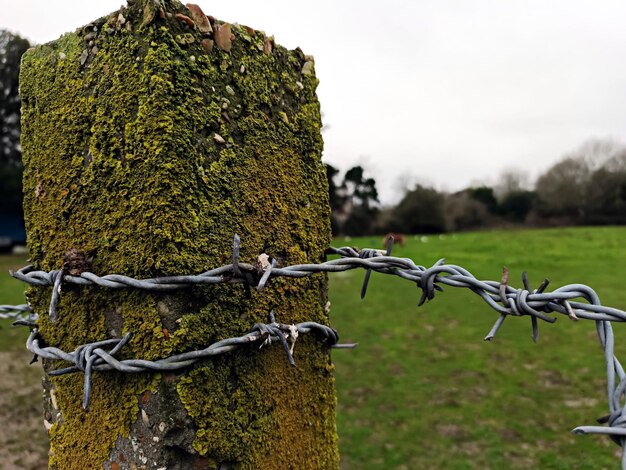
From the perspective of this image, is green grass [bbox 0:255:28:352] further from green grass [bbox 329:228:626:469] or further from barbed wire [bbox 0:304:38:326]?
green grass [bbox 329:228:626:469]

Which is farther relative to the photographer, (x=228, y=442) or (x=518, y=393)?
(x=518, y=393)

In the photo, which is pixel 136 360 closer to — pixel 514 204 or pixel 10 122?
pixel 10 122

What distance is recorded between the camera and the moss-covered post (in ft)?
4.26

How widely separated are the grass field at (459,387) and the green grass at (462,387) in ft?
0.04

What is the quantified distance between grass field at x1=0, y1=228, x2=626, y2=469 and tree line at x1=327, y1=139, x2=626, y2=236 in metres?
16.8

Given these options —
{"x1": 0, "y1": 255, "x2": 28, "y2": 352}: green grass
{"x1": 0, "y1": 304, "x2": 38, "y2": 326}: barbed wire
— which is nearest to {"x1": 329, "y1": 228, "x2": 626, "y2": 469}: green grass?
{"x1": 0, "y1": 304, "x2": 38, "y2": 326}: barbed wire

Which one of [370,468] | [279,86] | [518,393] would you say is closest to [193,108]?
[279,86]

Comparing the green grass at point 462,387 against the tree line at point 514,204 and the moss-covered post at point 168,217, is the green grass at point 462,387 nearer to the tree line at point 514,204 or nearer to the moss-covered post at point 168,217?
the moss-covered post at point 168,217

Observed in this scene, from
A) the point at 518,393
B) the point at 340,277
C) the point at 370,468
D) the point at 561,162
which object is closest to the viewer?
the point at 370,468

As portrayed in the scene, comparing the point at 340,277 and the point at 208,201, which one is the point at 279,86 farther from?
the point at 340,277

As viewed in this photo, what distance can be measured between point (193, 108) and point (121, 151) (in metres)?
0.22

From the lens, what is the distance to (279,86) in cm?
157

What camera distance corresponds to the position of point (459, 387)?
22.5 feet

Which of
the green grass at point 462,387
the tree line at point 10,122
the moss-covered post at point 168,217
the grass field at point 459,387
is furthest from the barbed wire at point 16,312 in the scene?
the tree line at point 10,122
